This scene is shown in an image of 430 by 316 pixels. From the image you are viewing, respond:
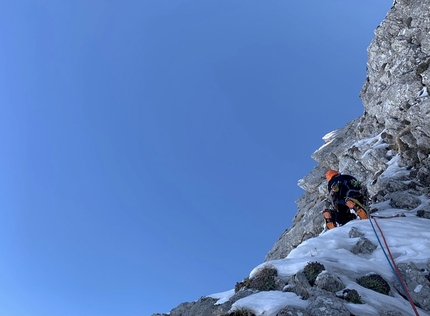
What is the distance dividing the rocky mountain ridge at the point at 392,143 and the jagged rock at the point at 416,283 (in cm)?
2

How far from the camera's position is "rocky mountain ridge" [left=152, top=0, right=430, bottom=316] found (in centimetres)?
921

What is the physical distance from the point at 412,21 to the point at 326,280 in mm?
26431

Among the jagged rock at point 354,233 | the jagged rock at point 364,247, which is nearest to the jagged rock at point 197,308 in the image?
the jagged rock at point 364,247

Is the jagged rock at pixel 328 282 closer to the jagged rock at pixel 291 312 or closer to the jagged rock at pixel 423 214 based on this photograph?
the jagged rock at pixel 291 312

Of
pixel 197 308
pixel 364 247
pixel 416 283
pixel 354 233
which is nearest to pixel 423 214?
pixel 354 233

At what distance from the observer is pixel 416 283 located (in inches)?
345

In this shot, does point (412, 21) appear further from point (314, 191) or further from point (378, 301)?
point (378, 301)

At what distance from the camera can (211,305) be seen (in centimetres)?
980

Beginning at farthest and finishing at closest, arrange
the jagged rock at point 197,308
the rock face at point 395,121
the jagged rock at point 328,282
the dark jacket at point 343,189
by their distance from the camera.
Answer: the rock face at point 395,121 < the dark jacket at point 343,189 < the jagged rock at point 197,308 < the jagged rock at point 328,282

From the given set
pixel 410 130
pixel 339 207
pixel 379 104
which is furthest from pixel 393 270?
pixel 379 104

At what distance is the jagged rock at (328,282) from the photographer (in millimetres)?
7836

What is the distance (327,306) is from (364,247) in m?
4.86

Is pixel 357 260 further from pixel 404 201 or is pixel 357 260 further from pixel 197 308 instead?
pixel 404 201

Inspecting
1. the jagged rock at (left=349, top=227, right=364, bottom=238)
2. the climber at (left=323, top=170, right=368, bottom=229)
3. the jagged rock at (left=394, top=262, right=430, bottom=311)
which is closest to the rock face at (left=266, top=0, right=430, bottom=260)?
the climber at (left=323, top=170, right=368, bottom=229)
